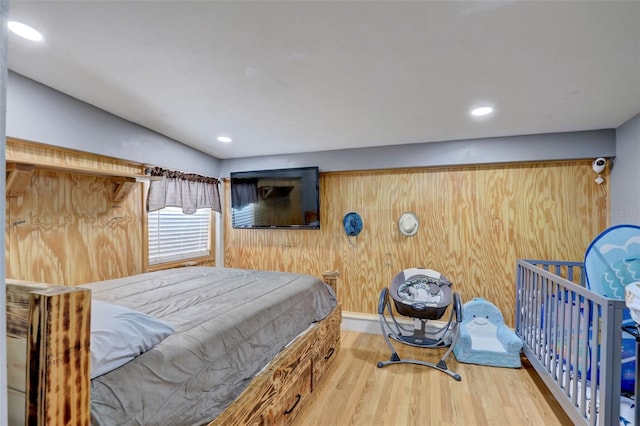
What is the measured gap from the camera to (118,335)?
1.07 m

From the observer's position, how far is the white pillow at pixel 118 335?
0.98 metres

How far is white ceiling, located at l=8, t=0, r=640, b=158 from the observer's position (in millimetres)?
1274

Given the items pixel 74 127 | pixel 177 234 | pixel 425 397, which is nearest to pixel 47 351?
pixel 74 127

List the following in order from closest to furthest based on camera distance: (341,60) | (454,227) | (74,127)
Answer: (341,60), (74,127), (454,227)

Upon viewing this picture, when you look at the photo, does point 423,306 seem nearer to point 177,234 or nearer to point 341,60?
point 341,60

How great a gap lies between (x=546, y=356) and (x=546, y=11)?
233cm

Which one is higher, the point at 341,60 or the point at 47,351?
the point at 341,60

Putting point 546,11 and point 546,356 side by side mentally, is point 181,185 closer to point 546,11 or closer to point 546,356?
point 546,11

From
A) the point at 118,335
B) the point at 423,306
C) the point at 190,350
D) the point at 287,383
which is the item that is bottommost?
the point at 287,383

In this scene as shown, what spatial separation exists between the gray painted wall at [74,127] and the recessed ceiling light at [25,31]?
587mm

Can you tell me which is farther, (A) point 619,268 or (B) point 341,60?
(A) point 619,268

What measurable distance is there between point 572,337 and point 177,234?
12.5 feet

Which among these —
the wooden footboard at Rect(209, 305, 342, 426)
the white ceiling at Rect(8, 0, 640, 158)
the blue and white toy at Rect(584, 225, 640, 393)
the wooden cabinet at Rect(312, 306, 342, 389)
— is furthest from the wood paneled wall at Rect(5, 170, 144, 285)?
the blue and white toy at Rect(584, 225, 640, 393)

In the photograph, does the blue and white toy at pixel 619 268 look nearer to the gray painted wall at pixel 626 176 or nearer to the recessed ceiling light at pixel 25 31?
the gray painted wall at pixel 626 176
